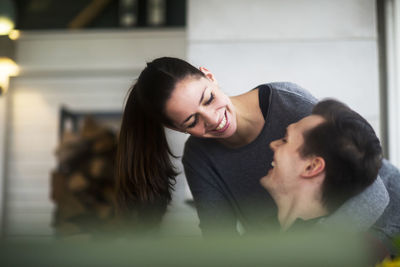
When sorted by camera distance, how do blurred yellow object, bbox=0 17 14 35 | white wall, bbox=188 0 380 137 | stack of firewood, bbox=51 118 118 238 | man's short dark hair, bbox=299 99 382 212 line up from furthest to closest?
stack of firewood, bbox=51 118 118 238 → blurred yellow object, bbox=0 17 14 35 → white wall, bbox=188 0 380 137 → man's short dark hair, bbox=299 99 382 212

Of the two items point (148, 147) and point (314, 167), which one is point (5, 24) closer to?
point (148, 147)

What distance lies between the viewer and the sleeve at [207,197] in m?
0.74

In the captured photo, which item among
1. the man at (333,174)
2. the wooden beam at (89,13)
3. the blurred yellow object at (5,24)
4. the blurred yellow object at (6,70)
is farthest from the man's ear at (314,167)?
the wooden beam at (89,13)

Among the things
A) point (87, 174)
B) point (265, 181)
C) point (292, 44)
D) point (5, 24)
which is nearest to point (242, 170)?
point (265, 181)

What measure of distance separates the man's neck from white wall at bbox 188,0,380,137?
0.64ft

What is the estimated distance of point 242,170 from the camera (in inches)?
29.0

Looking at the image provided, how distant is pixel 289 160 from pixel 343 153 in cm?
8

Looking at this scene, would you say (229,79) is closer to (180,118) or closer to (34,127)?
(180,118)

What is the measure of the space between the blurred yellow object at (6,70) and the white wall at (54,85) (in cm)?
4

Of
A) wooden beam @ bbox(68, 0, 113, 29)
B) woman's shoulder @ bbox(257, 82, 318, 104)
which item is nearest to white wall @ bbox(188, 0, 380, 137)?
woman's shoulder @ bbox(257, 82, 318, 104)

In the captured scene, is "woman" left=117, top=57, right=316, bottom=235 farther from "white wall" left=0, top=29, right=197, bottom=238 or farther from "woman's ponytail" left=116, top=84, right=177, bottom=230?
"white wall" left=0, top=29, right=197, bottom=238

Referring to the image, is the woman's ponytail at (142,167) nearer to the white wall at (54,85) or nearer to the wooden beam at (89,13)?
the white wall at (54,85)

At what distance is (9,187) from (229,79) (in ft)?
5.10

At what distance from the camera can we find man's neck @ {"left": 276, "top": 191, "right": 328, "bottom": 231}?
Answer: 658 mm
